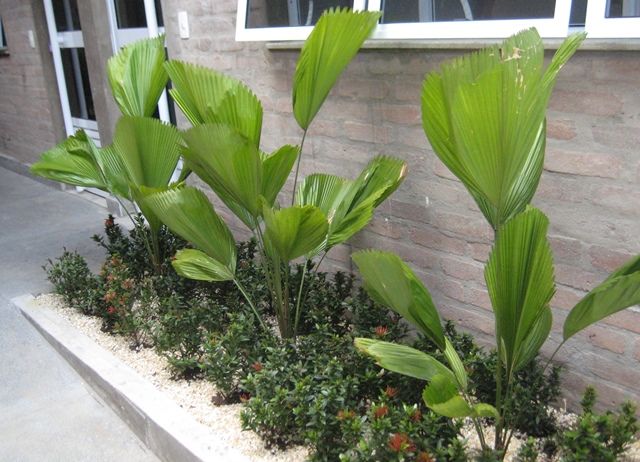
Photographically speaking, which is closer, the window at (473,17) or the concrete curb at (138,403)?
the window at (473,17)

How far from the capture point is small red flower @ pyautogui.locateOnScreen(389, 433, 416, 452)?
80.2 inches

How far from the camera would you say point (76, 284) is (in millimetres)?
4039

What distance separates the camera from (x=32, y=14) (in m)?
6.95

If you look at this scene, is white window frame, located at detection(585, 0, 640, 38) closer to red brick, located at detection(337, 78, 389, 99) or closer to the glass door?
red brick, located at detection(337, 78, 389, 99)

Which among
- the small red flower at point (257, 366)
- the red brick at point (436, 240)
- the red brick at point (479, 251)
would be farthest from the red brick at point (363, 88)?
the small red flower at point (257, 366)

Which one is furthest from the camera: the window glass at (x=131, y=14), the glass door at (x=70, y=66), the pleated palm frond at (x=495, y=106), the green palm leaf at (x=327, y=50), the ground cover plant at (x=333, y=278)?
the glass door at (x=70, y=66)

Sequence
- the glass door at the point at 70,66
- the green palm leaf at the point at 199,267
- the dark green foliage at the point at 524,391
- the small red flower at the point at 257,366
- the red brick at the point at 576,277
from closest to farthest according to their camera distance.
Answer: the dark green foliage at the point at 524,391, the red brick at the point at 576,277, the small red flower at the point at 257,366, the green palm leaf at the point at 199,267, the glass door at the point at 70,66

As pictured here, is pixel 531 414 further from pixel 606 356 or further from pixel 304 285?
pixel 304 285

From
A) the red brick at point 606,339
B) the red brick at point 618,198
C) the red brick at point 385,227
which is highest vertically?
the red brick at point 618,198

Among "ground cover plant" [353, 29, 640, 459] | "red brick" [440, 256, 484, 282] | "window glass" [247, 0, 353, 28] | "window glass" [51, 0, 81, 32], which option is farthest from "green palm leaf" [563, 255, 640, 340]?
"window glass" [51, 0, 81, 32]

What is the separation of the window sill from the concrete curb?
5.94ft

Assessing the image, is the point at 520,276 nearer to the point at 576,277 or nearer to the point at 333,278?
the point at 576,277

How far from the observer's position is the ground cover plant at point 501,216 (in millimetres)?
1646

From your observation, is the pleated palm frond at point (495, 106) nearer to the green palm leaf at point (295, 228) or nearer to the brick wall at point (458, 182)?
the brick wall at point (458, 182)
